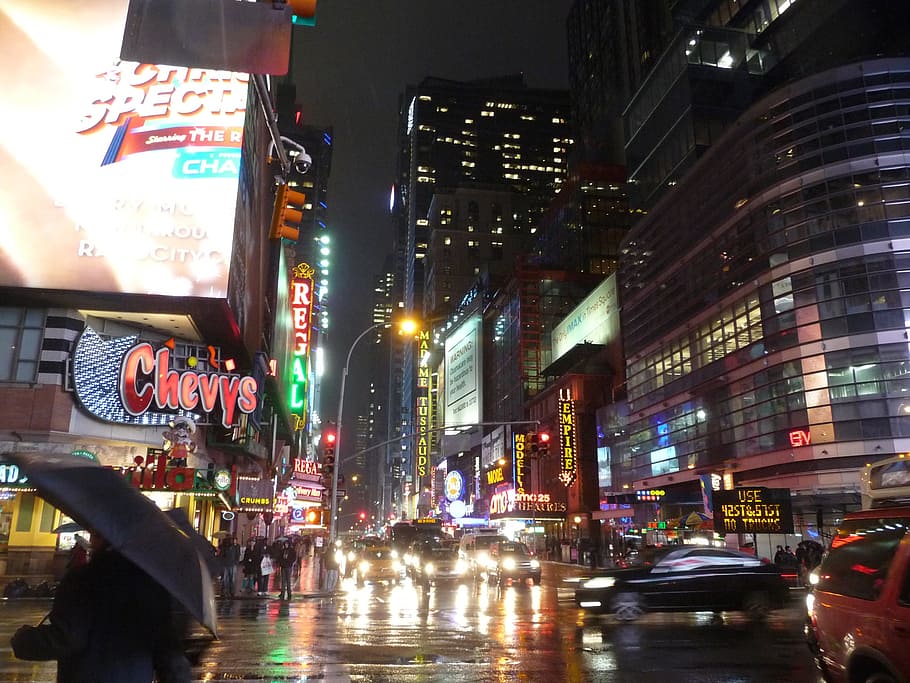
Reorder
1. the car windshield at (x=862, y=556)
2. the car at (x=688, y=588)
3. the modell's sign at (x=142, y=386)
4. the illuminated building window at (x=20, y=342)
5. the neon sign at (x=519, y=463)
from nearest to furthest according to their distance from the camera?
the car windshield at (x=862, y=556) → the car at (x=688, y=588) → the modell's sign at (x=142, y=386) → the illuminated building window at (x=20, y=342) → the neon sign at (x=519, y=463)

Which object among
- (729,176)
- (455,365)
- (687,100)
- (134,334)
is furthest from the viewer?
(455,365)

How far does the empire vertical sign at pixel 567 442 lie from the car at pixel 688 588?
47656mm

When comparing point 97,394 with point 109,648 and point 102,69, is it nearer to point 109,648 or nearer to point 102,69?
point 102,69

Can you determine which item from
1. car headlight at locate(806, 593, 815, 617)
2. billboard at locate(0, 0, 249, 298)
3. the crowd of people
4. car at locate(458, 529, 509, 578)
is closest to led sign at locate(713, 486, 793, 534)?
car at locate(458, 529, 509, 578)

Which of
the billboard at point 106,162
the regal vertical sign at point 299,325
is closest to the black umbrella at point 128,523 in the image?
the billboard at point 106,162

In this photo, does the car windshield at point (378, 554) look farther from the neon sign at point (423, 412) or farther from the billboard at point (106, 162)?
the neon sign at point (423, 412)

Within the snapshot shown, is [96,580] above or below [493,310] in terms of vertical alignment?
below

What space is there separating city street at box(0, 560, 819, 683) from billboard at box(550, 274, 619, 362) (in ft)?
161

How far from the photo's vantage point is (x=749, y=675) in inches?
379

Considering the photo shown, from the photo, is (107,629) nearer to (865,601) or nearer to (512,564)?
(865,601)

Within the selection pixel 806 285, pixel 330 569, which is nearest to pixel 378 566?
pixel 330 569

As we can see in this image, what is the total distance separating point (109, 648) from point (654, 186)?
6463cm

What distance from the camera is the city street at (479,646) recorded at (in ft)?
32.2

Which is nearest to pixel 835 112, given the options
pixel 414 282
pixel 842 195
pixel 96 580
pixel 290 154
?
pixel 842 195
